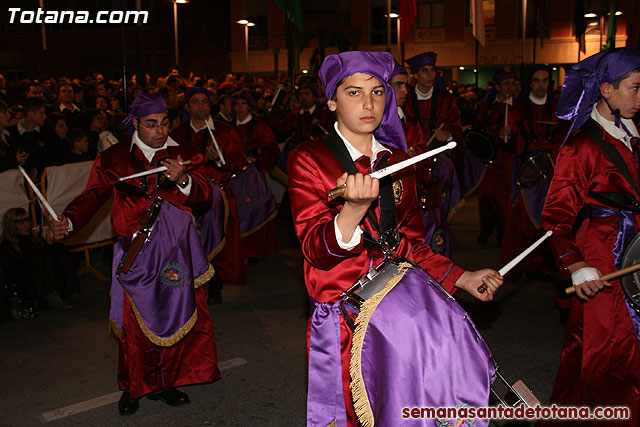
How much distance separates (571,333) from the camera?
3889mm

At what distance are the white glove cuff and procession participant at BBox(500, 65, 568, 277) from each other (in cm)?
380

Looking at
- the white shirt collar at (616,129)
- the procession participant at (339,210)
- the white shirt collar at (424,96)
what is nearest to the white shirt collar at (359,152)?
the procession participant at (339,210)

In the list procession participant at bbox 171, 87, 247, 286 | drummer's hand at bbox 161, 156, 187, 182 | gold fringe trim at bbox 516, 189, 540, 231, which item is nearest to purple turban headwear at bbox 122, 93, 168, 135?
drummer's hand at bbox 161, 156, 187, 182

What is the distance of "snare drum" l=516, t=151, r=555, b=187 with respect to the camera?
7.27 meters

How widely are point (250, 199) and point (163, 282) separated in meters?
4.54

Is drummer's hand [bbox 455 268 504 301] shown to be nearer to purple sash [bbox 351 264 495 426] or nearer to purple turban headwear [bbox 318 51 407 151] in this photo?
purple sash [bbox 351 264 495 426]

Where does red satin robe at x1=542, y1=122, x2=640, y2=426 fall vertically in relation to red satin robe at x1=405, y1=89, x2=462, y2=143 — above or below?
below

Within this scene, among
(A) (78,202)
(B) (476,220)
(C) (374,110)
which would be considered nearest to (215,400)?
(A) (78,202)

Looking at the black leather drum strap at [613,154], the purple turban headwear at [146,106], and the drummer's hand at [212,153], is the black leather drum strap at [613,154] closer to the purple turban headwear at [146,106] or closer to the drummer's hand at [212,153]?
the purple turban headwear at [146,106]

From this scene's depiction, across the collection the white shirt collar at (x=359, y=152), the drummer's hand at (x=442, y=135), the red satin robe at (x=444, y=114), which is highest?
the red satin robe at (x=444, y=114)

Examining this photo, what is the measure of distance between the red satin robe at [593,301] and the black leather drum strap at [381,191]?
1203 millimetres

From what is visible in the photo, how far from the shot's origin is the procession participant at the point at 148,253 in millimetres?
4746

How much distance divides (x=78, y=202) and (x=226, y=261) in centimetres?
357

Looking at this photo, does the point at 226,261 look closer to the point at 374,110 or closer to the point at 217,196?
the point at 217,196
